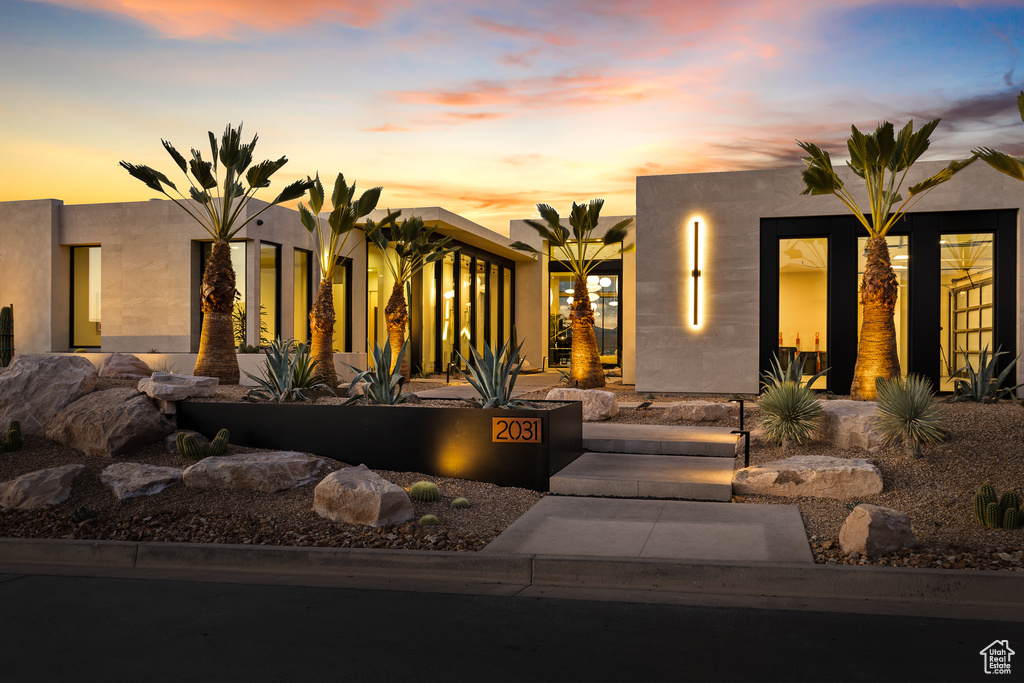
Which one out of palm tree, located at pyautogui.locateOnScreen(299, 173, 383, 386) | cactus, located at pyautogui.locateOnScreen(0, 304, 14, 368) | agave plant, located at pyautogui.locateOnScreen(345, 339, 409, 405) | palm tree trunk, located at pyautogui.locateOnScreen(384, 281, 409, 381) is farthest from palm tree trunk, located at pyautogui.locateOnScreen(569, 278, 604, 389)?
cactus, located at pyautogui.locateOnScreen(0, 304, 14, 368)

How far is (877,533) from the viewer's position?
5.45 meters

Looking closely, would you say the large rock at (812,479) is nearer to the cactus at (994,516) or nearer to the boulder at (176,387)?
the cactus at (994,516)

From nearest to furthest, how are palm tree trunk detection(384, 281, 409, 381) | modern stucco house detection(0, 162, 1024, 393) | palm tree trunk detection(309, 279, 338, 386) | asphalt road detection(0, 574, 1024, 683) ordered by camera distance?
asphalt road detection(0, 574, 1024, 683) < modern stucco house detection(0, 162, 1024, 393) < palm tree trunk detection(309, 279, 338, 386) < palm tree trunk detection(384, 281, 409, 381)

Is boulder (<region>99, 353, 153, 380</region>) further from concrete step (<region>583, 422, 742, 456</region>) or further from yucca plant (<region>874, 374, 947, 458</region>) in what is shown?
yucca plant (<region>874, 374, 947, 458</region>)

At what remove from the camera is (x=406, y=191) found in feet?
91.4

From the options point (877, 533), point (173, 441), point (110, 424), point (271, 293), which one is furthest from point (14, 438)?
point (271, 293)

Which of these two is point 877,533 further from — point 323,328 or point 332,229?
point 323,328

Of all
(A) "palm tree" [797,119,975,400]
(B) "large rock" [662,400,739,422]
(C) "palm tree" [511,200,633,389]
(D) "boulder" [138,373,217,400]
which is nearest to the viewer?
(D) "boulder" [138,373,217,400]

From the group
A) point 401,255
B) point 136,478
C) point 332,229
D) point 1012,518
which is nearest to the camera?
point 1012,518

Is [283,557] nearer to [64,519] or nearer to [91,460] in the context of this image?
[64,519]

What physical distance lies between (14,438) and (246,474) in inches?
131

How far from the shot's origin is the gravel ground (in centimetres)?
590

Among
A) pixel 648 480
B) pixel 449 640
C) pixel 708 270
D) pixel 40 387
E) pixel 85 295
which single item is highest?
pixel 708 270

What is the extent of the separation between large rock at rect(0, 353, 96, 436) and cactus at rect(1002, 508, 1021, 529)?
9.74m
